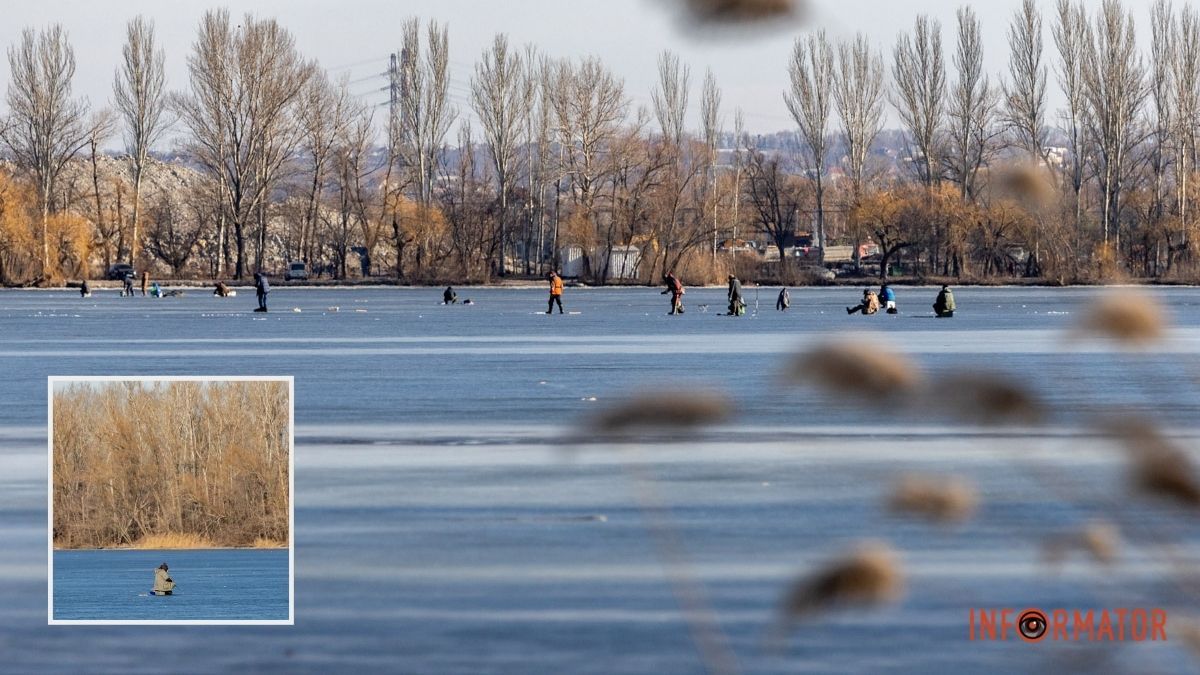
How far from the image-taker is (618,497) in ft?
28.8

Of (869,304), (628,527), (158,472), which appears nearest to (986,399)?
(158,472)

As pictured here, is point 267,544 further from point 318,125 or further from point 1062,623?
point 318,125

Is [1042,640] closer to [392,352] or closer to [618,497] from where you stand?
[618,497]

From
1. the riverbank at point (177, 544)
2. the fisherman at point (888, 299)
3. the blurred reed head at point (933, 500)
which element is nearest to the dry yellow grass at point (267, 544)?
the riverbank at point (177, 544)

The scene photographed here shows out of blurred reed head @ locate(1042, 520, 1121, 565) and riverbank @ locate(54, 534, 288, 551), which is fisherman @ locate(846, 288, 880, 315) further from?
blurred reed head @ locate(1042, 520, 1121, 565)

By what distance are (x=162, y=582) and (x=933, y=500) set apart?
5094mm

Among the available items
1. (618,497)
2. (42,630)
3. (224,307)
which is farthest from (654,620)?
(224,307)

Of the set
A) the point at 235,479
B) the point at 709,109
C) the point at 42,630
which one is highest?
the point at 709,109

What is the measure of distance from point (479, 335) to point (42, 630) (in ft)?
68.3

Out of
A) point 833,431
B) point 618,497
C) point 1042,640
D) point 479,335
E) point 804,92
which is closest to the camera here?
point 1042,640

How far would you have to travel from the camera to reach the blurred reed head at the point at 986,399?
1.50 metres

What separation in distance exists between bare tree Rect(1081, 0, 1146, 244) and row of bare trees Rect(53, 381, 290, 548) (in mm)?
58932

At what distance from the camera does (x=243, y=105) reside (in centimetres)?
7512

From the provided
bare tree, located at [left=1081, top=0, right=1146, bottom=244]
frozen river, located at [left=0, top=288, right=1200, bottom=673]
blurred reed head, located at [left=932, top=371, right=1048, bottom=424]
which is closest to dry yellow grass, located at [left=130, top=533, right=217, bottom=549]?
frozen river, located at [left=0, top=288, right=1200, bottom=673]
